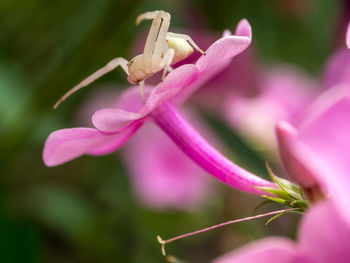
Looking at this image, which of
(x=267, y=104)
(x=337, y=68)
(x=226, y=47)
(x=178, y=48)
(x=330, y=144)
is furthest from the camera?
(x=267, y=104)

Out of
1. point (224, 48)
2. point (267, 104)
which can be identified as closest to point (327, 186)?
point (224, 48)

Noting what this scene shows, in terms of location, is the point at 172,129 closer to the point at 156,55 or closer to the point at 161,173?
the point at 156,55

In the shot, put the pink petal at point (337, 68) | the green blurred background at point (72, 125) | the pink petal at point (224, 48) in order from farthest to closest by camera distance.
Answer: the green blurred background at point (72, 125), the pink petal at point (337, 68), the pink petal at point (224, 48)

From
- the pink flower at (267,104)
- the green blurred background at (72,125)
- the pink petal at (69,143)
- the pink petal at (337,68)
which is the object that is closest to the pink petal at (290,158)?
the pink petal at (69,143)

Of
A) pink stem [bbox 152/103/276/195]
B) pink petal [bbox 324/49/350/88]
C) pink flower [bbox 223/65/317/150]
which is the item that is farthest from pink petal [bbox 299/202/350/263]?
pink flower [bbox 223/65/317/150]

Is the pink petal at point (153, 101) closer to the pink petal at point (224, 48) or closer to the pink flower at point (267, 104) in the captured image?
the pink petal at point (224, 48)

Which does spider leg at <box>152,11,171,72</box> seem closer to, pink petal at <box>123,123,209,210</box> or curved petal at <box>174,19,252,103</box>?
curved petal at <box>174,19,252,103</box>

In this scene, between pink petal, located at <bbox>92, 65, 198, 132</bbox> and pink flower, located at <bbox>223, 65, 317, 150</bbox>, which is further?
pink flower, located at <bbox>223, 65, 317, 150</bbox>
